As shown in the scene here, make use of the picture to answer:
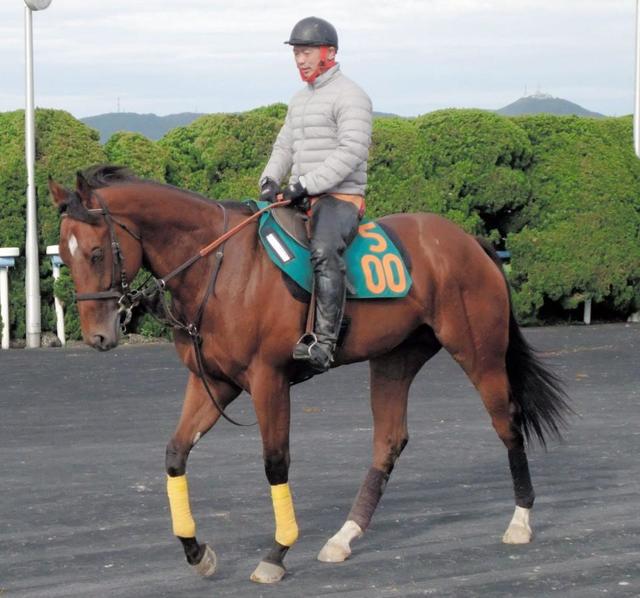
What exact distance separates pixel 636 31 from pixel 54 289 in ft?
27.2

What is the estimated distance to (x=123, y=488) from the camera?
861 centimetres

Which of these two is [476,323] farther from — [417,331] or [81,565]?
[81,565]

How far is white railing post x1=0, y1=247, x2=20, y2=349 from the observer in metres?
15.3

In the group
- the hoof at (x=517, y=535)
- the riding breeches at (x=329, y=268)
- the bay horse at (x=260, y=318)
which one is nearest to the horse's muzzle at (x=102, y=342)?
the bay horse at (x=260, y=318)

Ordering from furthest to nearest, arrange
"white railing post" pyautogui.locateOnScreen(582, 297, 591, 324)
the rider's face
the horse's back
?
"white railing post" pyautogui.locateOnScreen(582, 297, 591, 324)
the horse's back
the rider's face

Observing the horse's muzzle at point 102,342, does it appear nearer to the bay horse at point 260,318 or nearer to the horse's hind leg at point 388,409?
the bay horse at point 260,318

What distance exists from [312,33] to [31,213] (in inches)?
340

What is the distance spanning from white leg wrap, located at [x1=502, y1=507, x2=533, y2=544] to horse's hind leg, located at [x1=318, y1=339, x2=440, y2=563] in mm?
694

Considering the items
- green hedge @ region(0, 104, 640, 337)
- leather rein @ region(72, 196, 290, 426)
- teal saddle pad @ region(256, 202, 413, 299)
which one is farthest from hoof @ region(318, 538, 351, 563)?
green hedge @ region(0, 104, 640, 337)

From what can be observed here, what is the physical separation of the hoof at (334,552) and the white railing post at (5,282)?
354 inches

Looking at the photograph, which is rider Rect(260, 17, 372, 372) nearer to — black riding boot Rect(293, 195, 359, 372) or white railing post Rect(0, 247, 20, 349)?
black riding boot Rect(293, 195, 359, 372)

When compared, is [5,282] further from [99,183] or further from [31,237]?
[99,183]

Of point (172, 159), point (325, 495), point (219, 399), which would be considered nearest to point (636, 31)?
point (172, 159)

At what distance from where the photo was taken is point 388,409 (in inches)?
307
